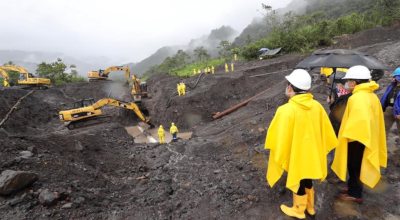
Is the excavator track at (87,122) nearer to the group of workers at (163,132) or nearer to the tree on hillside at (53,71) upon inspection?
the group of workers at (163,132)

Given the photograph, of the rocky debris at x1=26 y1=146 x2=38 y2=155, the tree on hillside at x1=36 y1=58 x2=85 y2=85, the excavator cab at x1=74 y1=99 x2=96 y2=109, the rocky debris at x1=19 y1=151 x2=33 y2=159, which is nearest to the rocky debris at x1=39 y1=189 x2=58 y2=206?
the rocky debris at x1=19 y1=151 x2=33 y2=159

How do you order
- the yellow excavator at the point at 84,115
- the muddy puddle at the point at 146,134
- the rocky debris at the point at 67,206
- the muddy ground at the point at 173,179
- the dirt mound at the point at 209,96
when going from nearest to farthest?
the muddy ground at the point at 173,179 → the rocky debris at the point at 67,206 → the yellow excavator at the point at 84,115 → the muddy puddle at the point at 146,134 → the dirt mound at the point at 209,96

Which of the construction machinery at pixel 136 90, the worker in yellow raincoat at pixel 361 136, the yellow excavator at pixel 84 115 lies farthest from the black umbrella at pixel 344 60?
the construction machinery at pixel 136 90

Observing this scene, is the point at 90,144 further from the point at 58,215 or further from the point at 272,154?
the point at 272,154

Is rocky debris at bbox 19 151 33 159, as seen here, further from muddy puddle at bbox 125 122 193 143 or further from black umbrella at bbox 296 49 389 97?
muddy puddle at bbox 125 122 193 143

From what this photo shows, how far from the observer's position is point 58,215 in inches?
128

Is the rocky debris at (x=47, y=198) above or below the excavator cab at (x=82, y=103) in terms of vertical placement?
below

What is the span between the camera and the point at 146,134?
12688 mm

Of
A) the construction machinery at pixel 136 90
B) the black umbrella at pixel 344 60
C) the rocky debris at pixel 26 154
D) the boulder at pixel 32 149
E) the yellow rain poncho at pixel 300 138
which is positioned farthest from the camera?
the construction machinery at pixel 136 90

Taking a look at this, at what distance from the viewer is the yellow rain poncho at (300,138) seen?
2.53 m

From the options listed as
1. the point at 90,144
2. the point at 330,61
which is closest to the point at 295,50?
the point at 330,61

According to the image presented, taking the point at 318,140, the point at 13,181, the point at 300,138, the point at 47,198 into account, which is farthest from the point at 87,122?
the point at 318,140

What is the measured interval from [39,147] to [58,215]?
3.16 metres

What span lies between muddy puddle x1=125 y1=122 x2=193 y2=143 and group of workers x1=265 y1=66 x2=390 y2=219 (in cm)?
790
